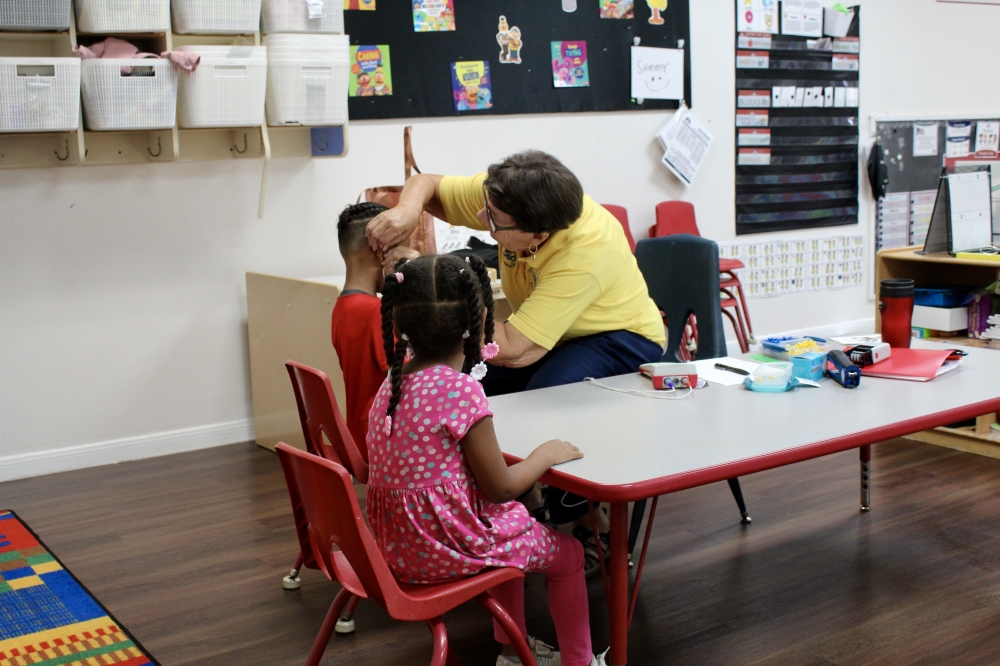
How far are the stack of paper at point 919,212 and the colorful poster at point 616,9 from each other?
2286mm

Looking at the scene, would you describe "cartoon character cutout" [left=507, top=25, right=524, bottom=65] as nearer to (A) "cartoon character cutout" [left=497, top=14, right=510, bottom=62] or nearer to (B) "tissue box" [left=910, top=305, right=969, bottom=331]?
(A) "cartoon character cutout" [left=497, top=14, right=510, bottom=62]

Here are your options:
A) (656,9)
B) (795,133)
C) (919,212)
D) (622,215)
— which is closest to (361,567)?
(622,215)

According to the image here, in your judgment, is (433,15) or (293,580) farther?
(433,15)

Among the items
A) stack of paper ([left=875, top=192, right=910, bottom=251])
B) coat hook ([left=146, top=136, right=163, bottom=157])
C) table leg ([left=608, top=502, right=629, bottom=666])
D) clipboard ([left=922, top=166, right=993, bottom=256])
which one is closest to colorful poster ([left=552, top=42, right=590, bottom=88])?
clipboard ([left=922, top=166, right=993, bottom=256])

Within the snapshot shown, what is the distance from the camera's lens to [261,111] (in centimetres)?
351

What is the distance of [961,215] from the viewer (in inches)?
142

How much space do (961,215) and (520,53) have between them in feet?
6.40

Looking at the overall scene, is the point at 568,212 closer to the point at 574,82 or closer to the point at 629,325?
the point at 629,325

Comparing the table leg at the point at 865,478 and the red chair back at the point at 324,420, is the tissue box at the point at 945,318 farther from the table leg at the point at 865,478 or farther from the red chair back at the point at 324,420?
the red chair back at the point at 324,420

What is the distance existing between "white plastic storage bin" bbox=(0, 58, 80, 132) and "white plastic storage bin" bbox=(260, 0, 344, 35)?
69 cm

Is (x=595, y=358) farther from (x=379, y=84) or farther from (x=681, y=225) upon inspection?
(x=681, y=225)

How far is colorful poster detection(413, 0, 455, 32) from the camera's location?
13.3 ft

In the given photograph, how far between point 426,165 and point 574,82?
0.86m

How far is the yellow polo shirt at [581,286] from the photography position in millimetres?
2303
